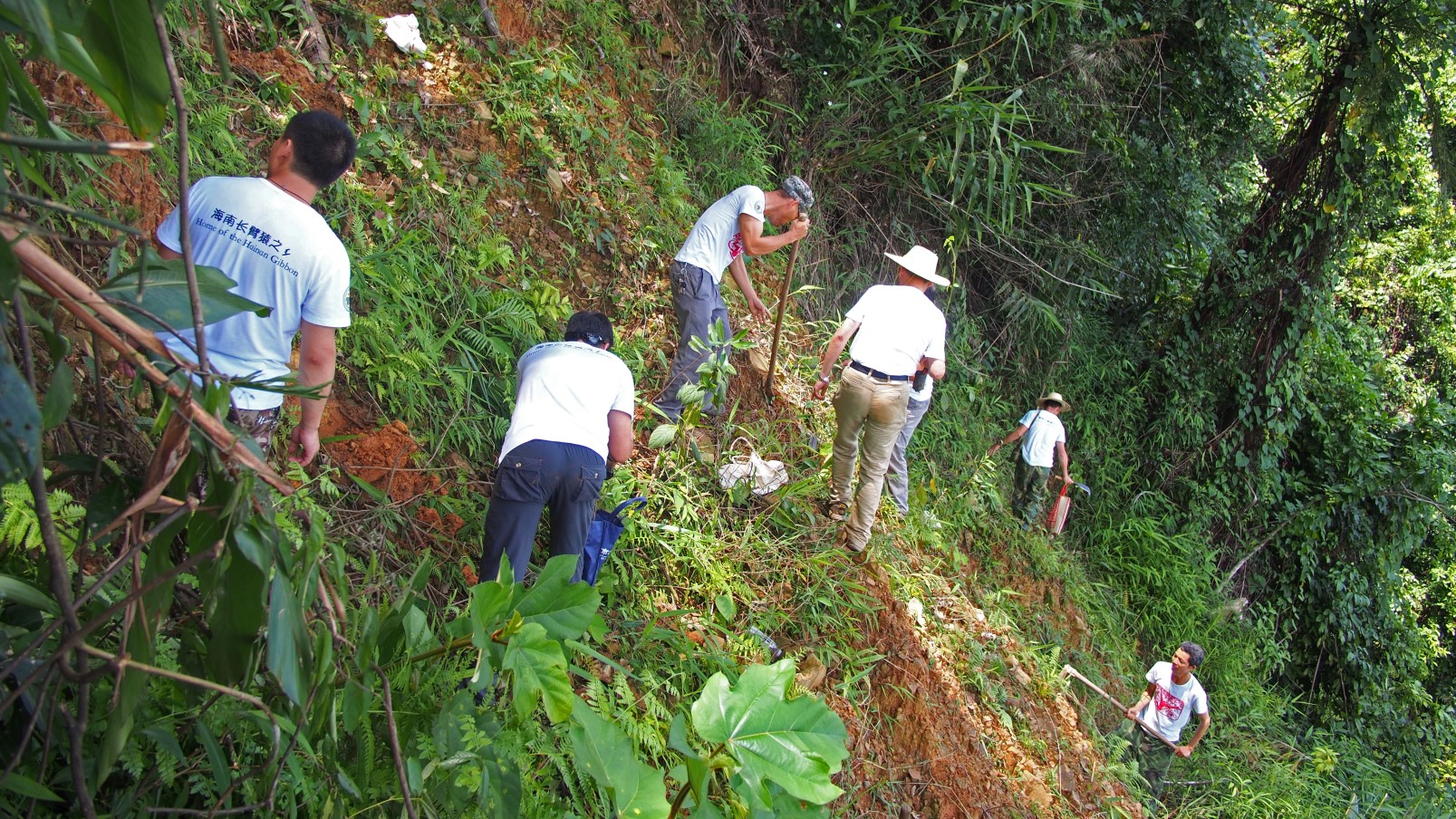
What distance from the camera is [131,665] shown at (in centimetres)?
108

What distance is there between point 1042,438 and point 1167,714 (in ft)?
7.82

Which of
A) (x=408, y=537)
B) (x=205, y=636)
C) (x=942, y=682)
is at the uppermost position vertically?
(x=205, y=636)

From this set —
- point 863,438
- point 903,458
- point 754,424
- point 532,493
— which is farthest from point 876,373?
point 532,493

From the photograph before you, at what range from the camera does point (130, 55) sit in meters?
0.99

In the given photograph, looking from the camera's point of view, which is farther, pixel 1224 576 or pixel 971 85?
pixel 1224 576

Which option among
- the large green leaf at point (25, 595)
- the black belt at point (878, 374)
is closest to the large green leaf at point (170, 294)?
the large green leaf at point (25, 595)

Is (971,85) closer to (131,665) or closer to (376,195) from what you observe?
(376,195)

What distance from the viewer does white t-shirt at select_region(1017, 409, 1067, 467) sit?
8219 mm

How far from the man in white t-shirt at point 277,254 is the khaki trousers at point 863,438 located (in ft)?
9.86

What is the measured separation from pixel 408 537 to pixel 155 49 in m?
2.80

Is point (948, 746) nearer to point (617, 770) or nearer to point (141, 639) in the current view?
point (617, 770)

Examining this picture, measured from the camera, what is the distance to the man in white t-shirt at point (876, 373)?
5055mm

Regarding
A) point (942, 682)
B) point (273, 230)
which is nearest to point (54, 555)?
point (273, 230)

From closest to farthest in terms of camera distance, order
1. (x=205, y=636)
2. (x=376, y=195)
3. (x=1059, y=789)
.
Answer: (x=205, y=636), (x=376, y=195), (x=1059, y=789)
